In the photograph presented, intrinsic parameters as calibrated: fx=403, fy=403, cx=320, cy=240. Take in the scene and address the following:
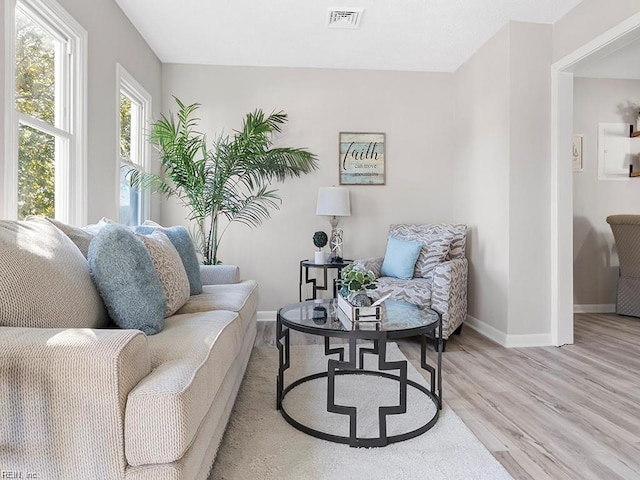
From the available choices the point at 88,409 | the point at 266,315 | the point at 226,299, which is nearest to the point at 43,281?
the point at 88,409

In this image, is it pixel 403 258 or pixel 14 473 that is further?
pixel 403 258

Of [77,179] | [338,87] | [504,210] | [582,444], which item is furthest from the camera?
[338,87]

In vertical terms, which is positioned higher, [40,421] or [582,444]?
[40,421]

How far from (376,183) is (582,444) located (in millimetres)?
2851

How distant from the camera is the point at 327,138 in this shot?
4078mm

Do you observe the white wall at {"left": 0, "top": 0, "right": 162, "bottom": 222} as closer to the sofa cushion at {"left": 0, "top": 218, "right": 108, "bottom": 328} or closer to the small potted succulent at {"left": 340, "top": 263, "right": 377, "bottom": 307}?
the sofa cushion at {"left": 0, "top": 218, "right": 108, "bottom": 328}

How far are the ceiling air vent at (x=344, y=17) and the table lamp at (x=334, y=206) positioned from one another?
1.34 metres

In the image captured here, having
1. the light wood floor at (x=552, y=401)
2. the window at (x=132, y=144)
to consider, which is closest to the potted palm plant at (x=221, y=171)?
the window at (x=132, y=144)

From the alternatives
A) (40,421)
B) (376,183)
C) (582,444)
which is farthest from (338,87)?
(40,421)

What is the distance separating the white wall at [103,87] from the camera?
8.33 ft

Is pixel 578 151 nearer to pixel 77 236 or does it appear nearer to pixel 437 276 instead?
pixel 437 276

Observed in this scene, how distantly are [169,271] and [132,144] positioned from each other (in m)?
2.04

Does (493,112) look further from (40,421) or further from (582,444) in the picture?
(40,421)

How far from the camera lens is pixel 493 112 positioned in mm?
3381
